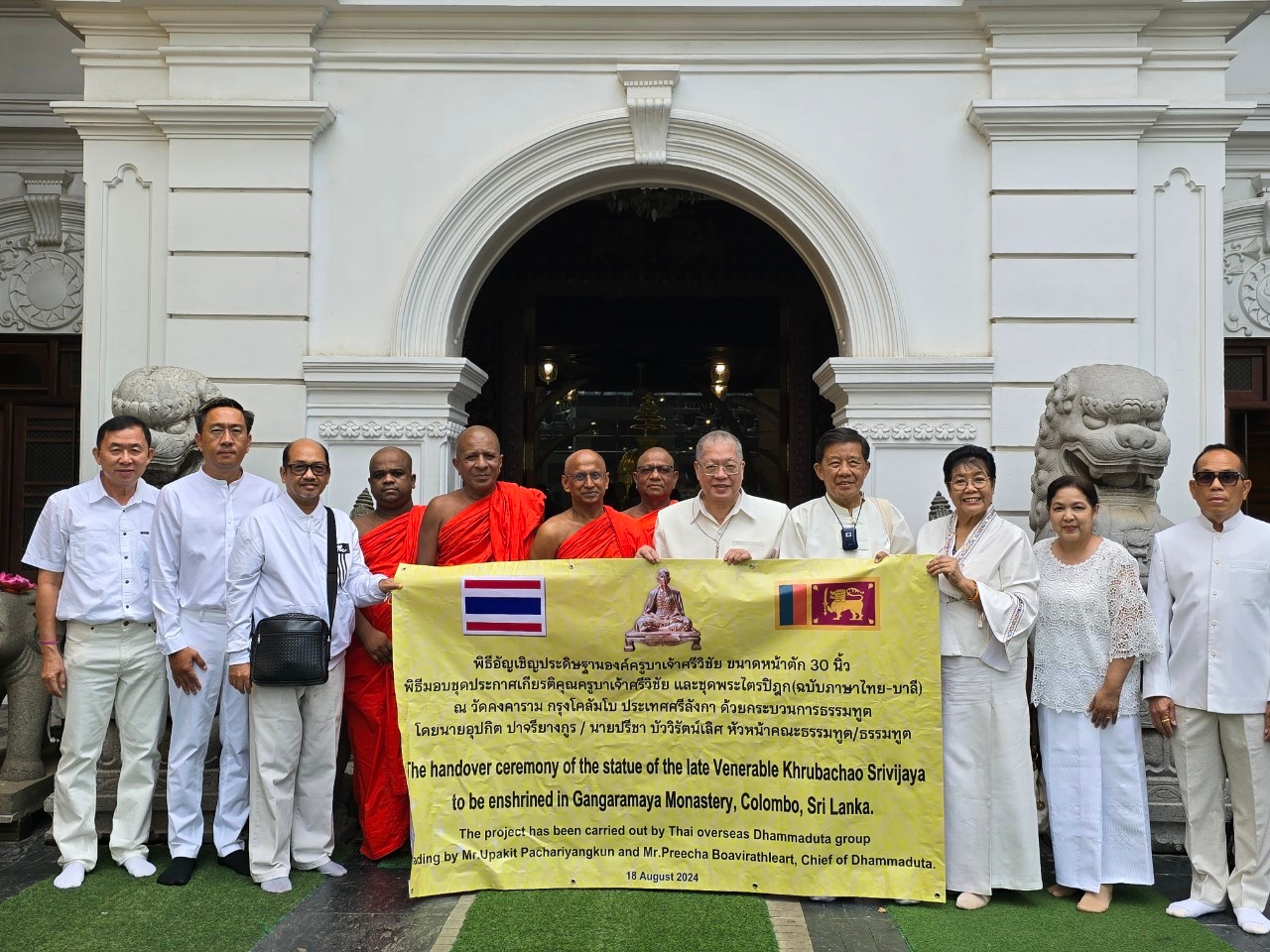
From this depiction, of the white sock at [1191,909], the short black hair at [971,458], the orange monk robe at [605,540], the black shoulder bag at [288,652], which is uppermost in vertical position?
the short black hair at [971,458]

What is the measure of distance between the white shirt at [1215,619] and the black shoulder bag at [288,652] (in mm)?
3286

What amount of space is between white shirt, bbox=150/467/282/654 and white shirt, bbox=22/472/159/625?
156 millimetres

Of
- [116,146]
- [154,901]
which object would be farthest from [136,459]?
[116,146]

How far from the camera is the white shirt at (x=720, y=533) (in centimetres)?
468

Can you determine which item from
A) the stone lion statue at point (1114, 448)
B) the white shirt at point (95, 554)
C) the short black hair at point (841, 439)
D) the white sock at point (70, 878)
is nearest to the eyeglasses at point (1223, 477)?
the stone lion statue at point (1114, 448)

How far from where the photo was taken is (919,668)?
431 cm

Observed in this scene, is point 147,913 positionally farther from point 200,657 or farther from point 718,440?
point 718,440

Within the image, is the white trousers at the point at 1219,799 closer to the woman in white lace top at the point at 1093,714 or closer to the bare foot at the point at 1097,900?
the woman in white lace top at the point at 1093,714

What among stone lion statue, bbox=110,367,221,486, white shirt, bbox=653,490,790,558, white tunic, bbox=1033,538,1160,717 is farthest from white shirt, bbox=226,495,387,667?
white tunic, bbox=1033,538,1160,717

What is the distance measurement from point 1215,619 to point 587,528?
2582 millimetres

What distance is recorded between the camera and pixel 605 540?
5039 millimetres

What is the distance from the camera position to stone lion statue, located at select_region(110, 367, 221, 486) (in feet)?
19.4

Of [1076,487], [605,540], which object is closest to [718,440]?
[605,540]

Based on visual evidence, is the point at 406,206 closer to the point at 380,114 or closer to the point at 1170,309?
the point at 380,114
